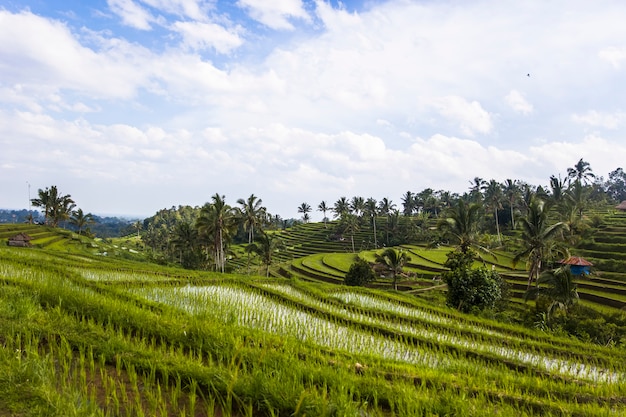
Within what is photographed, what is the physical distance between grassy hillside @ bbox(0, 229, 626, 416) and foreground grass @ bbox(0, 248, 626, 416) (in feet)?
0.06

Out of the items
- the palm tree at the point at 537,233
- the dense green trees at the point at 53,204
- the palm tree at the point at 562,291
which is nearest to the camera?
the palm tree at the point at 562,291

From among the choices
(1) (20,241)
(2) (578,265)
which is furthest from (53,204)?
(2) (578,265)

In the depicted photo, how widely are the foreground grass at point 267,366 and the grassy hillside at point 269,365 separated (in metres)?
0.02

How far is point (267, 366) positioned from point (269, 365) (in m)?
0.03

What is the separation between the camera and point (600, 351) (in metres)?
7.32

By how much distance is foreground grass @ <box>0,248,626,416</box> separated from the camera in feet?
10.2

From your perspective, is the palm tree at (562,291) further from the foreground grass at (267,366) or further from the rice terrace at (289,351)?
the foreground grass at (267,366)

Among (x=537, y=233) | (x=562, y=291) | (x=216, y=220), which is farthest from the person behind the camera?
(x=216, y=220)

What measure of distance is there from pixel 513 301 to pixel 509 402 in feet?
68.6

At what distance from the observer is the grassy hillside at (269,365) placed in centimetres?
311

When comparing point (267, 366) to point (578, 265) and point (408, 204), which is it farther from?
point (408, 204)

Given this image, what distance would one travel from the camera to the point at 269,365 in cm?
389

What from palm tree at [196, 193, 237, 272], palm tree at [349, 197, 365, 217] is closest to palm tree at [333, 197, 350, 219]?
palm tree at [349, 197, 365, 217]

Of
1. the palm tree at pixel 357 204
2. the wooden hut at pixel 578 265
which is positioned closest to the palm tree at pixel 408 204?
the palm tree at pixel 357 204
